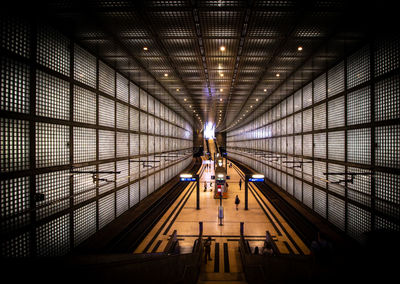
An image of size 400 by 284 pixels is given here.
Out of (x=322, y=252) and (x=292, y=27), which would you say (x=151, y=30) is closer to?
(x=292, y=27)

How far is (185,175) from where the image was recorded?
45.9ft

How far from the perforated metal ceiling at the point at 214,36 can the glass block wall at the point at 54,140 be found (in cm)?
125

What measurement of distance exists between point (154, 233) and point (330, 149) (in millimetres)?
10762

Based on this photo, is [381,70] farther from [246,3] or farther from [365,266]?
[365,266]

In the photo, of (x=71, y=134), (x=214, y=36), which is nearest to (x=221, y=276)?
(x=71, y=134)

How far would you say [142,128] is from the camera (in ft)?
50.6

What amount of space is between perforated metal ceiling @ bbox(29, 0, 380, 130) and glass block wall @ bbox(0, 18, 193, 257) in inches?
49.3

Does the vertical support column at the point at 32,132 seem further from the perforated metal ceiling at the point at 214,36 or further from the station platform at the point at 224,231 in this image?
the station platform at the point at 224,231

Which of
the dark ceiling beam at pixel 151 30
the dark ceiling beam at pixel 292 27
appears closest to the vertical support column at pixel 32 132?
the dark ceiling beam at pixel 151 30

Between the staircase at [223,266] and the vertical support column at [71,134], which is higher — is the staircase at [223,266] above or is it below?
below

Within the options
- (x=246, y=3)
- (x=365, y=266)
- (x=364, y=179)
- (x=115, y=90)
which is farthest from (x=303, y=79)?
(x=115, y=90)

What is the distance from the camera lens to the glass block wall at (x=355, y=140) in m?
6.90

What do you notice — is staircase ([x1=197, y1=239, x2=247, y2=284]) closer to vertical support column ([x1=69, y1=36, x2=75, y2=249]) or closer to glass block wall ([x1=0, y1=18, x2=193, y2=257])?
glass block wall ([x1=0, y1=18, x2=193, y2=257])

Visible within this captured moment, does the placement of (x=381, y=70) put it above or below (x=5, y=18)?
below
